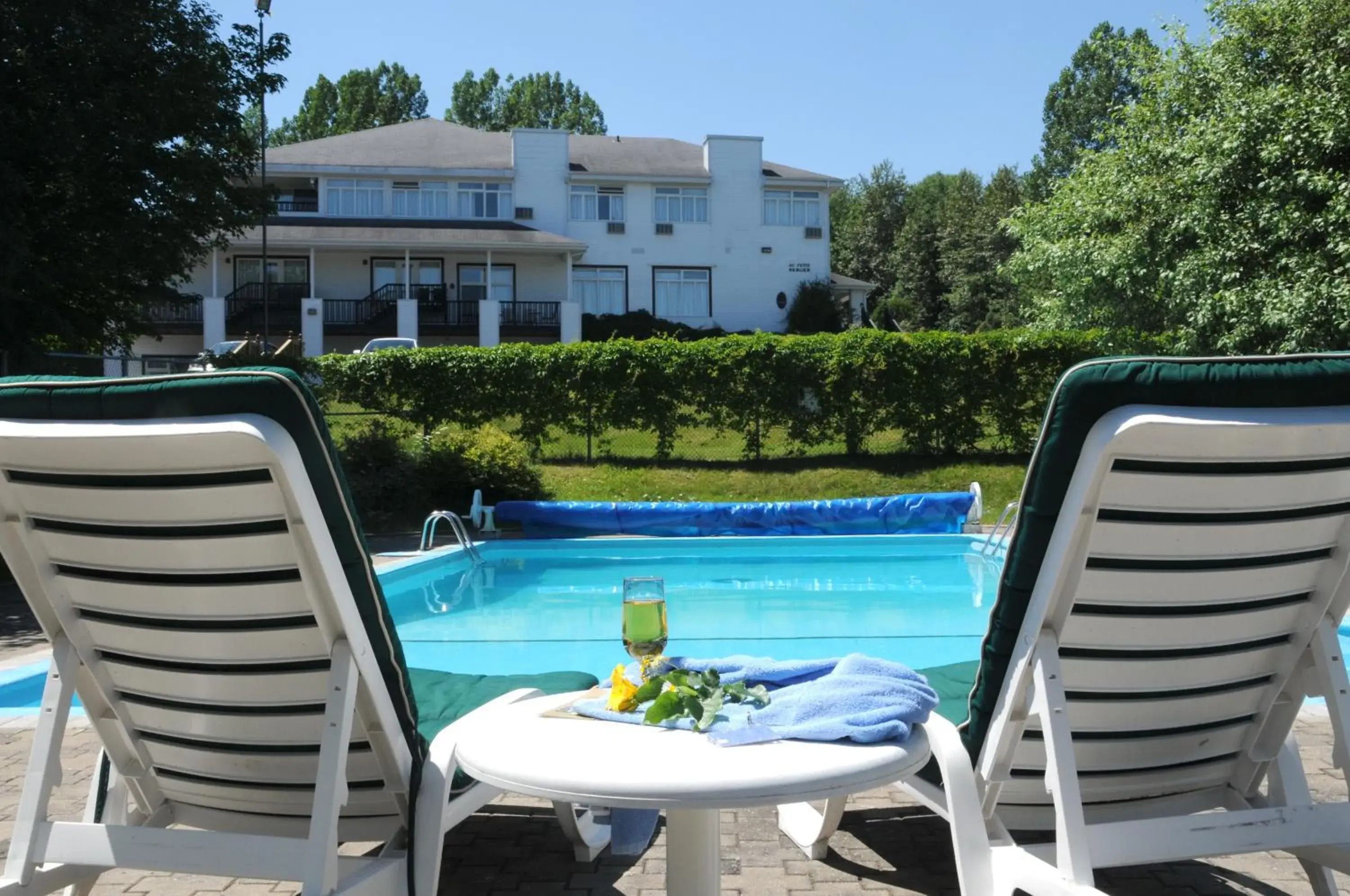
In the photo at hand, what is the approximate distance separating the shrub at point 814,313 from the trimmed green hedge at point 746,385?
1765 cm

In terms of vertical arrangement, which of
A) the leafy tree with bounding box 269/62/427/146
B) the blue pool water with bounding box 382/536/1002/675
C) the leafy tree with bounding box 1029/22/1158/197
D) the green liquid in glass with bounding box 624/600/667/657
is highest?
the leafy tree with bounding box 269/62/427/146

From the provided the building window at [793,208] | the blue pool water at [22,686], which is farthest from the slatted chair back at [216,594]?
the building window at [793,208]

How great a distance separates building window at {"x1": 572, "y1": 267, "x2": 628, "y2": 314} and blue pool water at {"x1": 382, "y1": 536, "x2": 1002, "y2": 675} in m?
23.6

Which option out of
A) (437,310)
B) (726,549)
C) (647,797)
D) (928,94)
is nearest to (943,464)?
(726,549)

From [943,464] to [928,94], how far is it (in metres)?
13.8

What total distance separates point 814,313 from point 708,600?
26010 mm

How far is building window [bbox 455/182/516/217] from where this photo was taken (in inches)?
1364

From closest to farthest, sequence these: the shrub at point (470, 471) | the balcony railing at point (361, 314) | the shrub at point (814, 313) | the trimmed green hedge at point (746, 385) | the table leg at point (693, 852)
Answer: the table leg at point (693, 852), the shrub at point (470, 471), the trimmed green hedge at point (746, 385), the balcony railing at point (361, 314), the shrub at point (814, 313)

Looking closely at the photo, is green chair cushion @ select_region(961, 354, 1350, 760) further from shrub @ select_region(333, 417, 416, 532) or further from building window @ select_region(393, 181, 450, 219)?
building window @ select_region(393, 181, 450, 219)

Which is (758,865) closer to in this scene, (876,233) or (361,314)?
(361,314)

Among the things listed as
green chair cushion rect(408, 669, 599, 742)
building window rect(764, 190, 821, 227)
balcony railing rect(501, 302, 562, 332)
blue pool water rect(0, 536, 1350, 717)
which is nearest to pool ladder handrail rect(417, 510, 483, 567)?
blue pool water rect(0, 536, 1350, 717)

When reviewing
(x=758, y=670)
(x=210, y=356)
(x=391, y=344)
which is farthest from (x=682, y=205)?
(x=758, y=670)

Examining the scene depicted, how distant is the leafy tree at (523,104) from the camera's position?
57875 millimetres

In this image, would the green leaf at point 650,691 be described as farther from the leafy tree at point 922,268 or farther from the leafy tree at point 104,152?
the leafy tree at point 922,268
